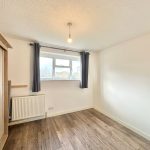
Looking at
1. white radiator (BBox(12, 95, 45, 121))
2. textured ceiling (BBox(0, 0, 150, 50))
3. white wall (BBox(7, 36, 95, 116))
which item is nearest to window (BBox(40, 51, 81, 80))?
white wall (BBox(7, 36, 95, 116))

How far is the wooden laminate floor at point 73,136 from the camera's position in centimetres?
193

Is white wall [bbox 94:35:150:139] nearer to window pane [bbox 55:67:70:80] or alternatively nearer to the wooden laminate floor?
the wooden laminate floor

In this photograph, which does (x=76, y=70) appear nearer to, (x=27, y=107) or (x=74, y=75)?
(x=74, y=75)

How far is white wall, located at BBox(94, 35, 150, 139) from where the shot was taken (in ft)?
7.50

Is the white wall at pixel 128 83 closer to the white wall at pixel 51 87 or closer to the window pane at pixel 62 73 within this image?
the white wall at pixel 51 87

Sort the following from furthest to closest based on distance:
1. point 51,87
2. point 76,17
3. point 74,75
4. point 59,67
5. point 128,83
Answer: point 74,75, point 59,67, point 51,87, point 128,83, point 76,17

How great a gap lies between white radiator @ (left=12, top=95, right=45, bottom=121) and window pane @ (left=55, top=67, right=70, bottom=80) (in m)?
0.87

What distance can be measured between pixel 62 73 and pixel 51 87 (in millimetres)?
647

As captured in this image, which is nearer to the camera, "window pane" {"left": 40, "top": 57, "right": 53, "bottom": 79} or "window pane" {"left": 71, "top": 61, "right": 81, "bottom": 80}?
"window pane" {"left": 40, "top": 57, "right": 53, "bottom": 79}

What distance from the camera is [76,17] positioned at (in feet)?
5.59

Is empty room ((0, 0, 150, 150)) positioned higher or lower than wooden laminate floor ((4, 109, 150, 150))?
higher

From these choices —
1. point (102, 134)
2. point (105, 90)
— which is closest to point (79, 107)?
point (105, 90)

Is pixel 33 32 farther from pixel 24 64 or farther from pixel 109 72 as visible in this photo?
pixel 109 72

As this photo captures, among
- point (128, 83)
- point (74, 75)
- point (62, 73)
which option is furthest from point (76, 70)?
point (128, 83)
